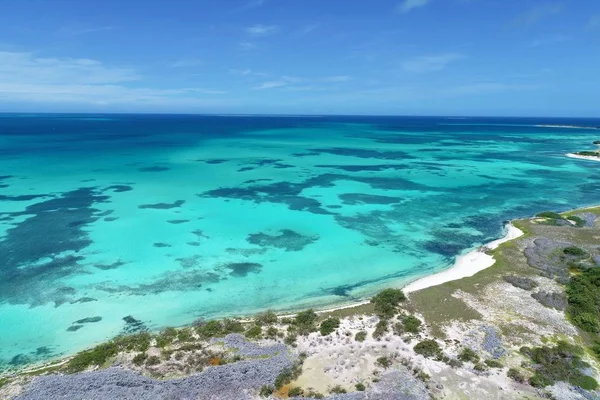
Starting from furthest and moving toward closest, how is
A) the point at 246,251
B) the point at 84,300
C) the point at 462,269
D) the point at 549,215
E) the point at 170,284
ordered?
the point at 549,215, the point at 246,251, the point at 462,269, the point at 170,284, the point at 84,300

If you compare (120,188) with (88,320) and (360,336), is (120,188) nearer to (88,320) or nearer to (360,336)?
(88,320)

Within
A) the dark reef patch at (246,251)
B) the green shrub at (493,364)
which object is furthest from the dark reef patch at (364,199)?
the green shrub at (493,364)

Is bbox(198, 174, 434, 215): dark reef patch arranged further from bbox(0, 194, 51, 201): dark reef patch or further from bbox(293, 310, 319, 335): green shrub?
bbox(293, 310, 319, 335): green shrub

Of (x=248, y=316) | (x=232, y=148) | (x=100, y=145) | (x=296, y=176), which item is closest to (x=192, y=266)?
(x=248, y=316)

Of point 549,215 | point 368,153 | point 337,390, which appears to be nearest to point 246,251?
point 337,390

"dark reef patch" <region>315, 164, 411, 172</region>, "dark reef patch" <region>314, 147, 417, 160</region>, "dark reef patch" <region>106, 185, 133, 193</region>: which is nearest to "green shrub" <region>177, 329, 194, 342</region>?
"dark reef patch" <region>106, 185, 133, 193</region>

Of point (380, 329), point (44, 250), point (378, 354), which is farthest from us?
point (44, 250)
